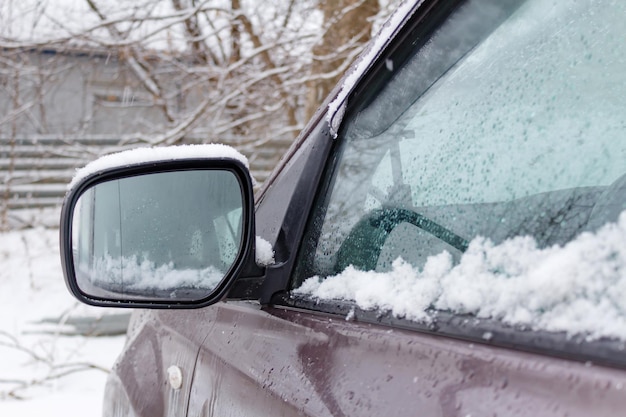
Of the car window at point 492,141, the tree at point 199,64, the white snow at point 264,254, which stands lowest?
the white snow at point 264,254

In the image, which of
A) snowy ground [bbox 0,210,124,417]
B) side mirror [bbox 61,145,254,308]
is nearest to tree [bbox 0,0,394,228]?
snowy ground [bbox 0,210,124,417]

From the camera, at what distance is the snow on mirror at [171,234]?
1.29 m

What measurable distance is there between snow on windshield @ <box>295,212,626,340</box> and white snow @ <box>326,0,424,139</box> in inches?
13.5

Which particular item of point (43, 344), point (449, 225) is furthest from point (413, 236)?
point (43, 344)

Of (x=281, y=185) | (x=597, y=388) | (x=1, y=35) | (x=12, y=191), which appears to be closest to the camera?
(x=597, y=388)

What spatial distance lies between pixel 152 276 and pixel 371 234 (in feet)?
1.55

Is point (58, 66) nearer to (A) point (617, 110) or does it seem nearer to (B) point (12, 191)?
(B) point (12, 191)

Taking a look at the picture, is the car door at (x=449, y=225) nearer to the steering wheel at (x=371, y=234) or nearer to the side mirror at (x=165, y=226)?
the steering wheel at (x=371, y=234)

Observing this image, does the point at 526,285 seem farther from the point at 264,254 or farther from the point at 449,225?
the point at 264,254

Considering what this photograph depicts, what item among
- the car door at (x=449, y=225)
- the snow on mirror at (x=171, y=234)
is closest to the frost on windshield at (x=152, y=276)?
the snow on mirror at (x=171, y=234)

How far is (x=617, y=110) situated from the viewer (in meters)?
0.88

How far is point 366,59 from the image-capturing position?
1.18m

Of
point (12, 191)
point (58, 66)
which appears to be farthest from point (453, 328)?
point (12, 191)

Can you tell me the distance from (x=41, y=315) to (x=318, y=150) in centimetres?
635
